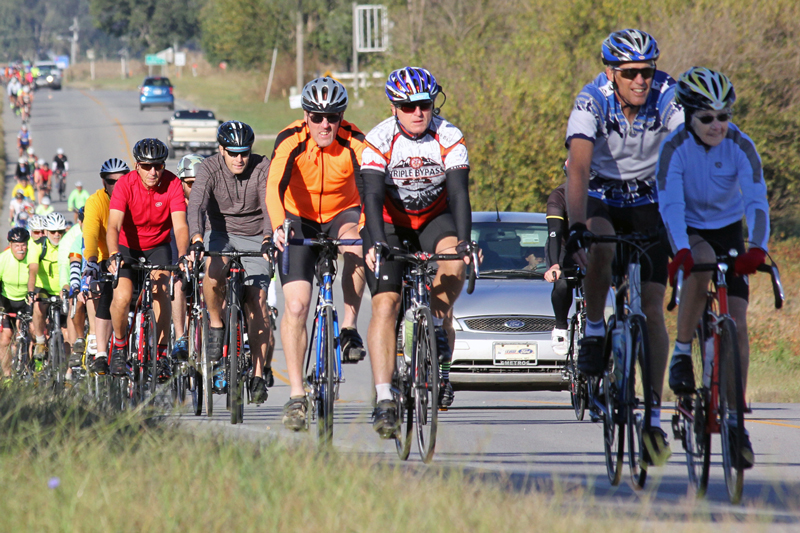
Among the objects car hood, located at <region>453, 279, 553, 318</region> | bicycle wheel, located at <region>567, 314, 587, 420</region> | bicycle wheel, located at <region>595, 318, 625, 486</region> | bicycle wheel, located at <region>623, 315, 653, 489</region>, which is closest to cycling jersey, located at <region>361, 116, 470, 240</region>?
bicycle wheel, located at <region>595, 318, 625, 486</region>

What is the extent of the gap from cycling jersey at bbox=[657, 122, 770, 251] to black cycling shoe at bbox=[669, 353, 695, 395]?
0.65 meters

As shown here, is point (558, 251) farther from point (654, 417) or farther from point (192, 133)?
point (192, 133)

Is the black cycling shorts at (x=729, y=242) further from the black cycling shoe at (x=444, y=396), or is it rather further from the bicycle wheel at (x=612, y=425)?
the black cycling shoe at (x=444, y=396)

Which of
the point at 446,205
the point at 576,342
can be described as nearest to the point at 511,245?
the point at 576,342

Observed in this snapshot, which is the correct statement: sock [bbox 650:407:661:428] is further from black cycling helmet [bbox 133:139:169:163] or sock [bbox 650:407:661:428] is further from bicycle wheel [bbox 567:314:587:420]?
black cycling helmet [bbox 133:139:169:163]

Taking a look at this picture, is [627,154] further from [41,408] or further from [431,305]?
[41,408]

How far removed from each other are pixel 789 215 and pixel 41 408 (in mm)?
33590

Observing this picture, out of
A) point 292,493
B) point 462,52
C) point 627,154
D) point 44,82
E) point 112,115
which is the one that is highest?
point 44,82

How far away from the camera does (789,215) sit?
123 feet

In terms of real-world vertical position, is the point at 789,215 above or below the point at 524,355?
above

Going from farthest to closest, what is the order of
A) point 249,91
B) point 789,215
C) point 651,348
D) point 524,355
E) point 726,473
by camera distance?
1. point 249,91
2. point 789,215
3. point 524,355
4. point 651,348
5. point 726,473

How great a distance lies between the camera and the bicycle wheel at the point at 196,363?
10.1m

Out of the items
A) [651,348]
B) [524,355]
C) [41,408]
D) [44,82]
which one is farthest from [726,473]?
[44,82]

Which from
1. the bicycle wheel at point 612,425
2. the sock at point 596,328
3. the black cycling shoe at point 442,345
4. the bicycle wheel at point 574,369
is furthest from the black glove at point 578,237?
the bicycle wheel at point 574,369
